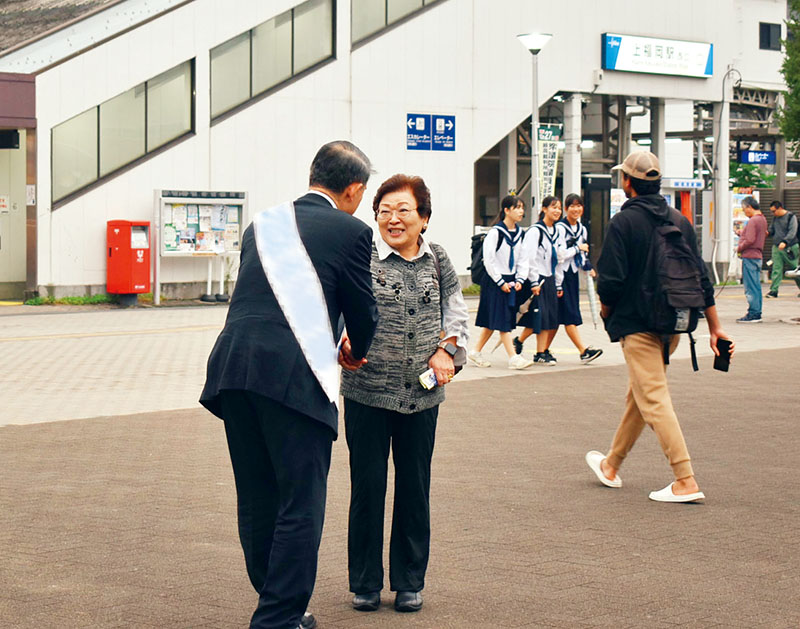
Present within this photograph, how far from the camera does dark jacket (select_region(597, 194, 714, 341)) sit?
710cm

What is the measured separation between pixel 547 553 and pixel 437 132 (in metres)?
22.5

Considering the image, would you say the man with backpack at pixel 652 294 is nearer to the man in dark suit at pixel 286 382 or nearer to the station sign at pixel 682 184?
the man in dark suit at pixel 286 382

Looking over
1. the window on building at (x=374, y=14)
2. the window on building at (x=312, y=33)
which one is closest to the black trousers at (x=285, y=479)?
the window on building at (x=312, y=33)

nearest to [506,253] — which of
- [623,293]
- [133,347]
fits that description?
[133,347]

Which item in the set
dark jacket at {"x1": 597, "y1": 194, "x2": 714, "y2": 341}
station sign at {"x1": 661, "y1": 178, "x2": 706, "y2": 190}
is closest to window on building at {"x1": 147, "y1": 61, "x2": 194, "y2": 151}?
station sign at {"x1": 661, "y1": 178, "x2": 706, "y2": 190}

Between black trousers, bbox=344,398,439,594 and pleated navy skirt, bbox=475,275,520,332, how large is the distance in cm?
838

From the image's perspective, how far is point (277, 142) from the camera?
83.7 ft

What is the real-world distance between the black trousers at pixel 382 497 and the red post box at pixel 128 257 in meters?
18.1

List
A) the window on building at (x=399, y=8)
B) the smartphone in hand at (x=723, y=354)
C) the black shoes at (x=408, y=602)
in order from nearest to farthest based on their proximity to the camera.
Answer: the black shoes at (x=408, y=602)
the smartphone in hand at (x=723, y=354)
the window on building at (x=399, y=8)

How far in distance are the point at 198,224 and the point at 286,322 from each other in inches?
788

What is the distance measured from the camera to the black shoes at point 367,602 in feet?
16.4

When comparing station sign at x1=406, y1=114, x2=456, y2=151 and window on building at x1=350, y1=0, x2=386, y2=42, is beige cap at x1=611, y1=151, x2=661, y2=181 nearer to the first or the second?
window on building at x1=350, y1=0, x2=386, y2=42

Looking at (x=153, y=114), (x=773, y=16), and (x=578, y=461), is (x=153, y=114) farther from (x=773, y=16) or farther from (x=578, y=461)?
(x=773, y=16)

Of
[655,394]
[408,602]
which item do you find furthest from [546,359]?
[408,602]
